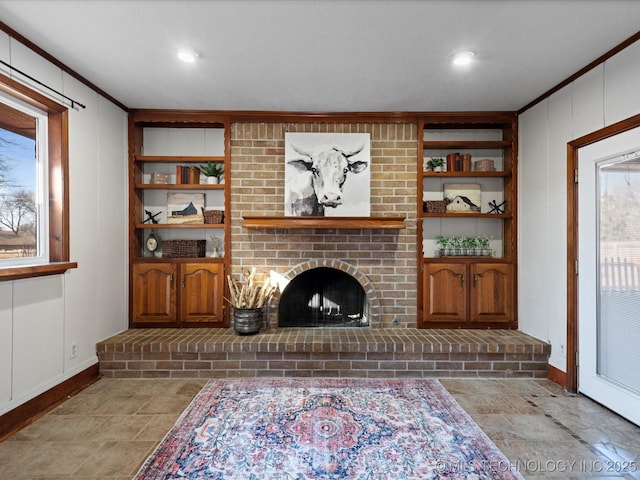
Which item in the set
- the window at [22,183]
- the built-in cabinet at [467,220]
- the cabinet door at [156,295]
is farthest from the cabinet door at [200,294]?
the built-in cabinet at [467,220]

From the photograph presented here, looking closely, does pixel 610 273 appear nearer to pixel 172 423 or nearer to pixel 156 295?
pixel 172 423

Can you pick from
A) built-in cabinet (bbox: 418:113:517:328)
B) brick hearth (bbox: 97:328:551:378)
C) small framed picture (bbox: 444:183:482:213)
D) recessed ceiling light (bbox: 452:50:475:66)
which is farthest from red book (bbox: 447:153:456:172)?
brick hearth (bbox: 97:328:551:378)

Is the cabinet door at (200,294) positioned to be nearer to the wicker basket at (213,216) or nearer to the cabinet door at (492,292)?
the wicker basket at (213,216)

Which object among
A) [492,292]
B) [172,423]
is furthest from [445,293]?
[172,423]

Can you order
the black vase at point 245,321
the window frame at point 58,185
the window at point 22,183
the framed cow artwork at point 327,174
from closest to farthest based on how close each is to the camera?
the window at point 22,183 → the window frame at point 58,185 → the black vase at point 245,321 → the framed cow artwork at point 327,174

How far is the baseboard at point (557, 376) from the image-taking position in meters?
2.80

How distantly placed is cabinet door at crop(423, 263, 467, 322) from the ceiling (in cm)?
161

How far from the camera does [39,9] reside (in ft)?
6.33

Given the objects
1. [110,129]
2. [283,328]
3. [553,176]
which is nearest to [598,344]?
[553,176]

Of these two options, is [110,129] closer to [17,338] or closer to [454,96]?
[17,338]

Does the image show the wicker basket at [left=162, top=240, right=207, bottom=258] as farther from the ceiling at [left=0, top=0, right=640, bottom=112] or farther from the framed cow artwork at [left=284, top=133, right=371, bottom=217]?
the ceiling at [left=0, top=0, right=640, bottom=112]

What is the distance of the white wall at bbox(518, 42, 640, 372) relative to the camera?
2330mm

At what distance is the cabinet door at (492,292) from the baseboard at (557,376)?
0.62m

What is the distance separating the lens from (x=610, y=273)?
7.95ft
